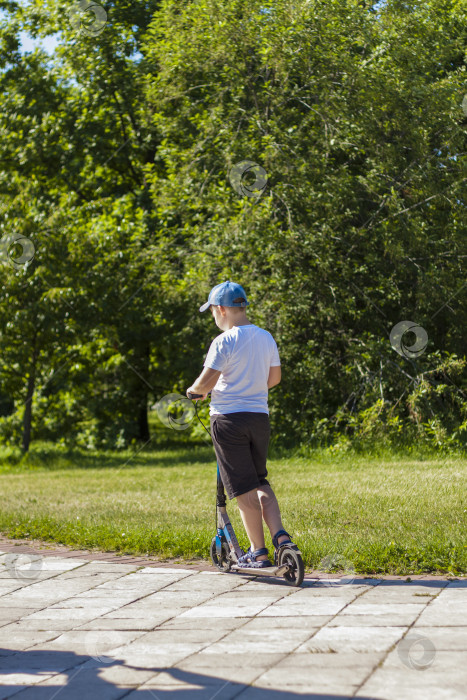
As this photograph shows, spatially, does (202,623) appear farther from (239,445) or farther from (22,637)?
(239,445)

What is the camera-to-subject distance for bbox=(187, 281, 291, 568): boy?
549cm

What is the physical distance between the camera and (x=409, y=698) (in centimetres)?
325

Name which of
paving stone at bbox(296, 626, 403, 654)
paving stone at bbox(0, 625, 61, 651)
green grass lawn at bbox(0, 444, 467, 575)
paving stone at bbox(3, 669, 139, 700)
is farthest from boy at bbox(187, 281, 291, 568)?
paving stone at bbox(3, 669, 139, 700)

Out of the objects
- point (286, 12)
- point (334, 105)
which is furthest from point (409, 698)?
point (286, 12)

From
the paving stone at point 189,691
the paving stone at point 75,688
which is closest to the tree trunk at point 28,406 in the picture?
the paving stone at point 75,688

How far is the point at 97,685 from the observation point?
3662 mm

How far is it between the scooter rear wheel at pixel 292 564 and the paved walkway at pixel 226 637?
0.29ft

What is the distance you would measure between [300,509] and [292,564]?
2934 mm

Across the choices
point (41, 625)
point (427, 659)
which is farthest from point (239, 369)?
point (427, 659)

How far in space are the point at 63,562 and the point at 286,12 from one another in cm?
1085

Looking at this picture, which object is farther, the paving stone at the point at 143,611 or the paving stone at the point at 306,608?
the paving stone at the point at 143,611

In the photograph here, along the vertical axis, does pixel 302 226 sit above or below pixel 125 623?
above

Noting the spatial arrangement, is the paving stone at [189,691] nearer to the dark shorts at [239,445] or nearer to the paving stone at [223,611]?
the paving stone at [223,611]

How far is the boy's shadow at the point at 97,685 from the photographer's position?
3416mm
